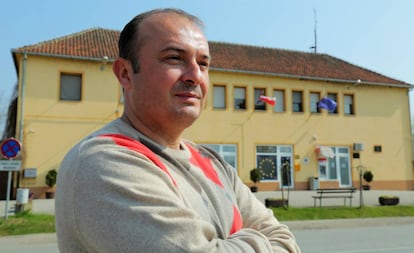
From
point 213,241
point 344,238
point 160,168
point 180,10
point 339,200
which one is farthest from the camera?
point 339,200

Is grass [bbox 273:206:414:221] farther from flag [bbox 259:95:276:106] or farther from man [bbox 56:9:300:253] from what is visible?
man [bbox 56:9:300:253]

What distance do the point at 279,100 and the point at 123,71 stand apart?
2571cm

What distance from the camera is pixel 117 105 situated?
22.3 meters

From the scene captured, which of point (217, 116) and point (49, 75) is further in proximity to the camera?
point (217, 116)

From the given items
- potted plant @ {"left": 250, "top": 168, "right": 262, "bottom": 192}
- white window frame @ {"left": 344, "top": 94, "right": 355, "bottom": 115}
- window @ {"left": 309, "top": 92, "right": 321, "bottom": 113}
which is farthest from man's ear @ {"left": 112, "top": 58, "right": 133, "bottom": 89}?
white window frame @ {"left": 344, "top": 94, "right": 355, "bottom": 115}

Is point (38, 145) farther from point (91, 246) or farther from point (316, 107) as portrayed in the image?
point (91, 246)

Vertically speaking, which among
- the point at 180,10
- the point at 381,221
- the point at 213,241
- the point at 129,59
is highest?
the point at 180,10

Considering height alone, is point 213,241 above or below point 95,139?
below

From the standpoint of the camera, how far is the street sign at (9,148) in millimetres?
12000

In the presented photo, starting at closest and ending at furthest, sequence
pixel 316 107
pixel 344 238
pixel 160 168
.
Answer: pixel 160 168 → pixel 344 238 → pixel 316 107

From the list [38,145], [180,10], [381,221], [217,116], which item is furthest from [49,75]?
[180,10]

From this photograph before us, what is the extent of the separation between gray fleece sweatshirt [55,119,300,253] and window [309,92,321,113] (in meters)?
26.9

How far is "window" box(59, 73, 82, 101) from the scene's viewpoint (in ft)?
71.1

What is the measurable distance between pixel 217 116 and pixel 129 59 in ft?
75.5
